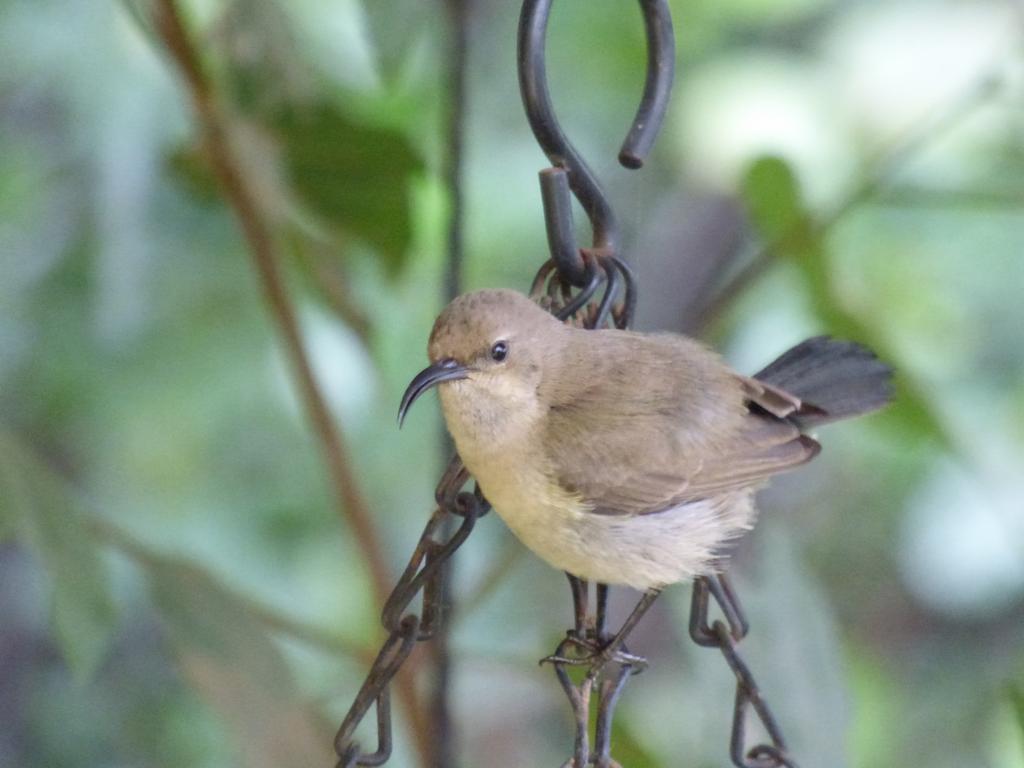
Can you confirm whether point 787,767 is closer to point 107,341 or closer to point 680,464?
point 680,464

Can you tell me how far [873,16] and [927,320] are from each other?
2.76ft

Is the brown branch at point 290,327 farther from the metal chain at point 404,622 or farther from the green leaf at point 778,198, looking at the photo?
the green leaf at point 778,198

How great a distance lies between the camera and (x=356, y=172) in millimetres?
2219

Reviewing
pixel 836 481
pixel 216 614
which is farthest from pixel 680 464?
pixel 836 481

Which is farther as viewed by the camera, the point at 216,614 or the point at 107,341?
the point at 107,341

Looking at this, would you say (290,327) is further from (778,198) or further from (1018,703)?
(1018,703)

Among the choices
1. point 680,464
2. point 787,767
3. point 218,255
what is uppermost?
point 218,255

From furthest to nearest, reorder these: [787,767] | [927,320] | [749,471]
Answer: [927,320] → [749,471] → [787,767]

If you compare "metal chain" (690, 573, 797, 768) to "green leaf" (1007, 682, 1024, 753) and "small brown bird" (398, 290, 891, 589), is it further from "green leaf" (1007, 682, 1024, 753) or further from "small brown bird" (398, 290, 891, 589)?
"green leaf" (1007, 682, 1024, 753)

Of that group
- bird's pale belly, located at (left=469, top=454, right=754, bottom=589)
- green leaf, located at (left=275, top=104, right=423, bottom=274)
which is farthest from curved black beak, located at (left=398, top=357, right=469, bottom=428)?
green leaf, located at (left=275, top=104, right=423, bottom=274)

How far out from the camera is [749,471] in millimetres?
1805

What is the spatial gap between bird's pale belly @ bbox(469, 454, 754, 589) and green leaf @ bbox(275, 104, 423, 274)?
0.66 m

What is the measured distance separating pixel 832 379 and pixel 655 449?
0.32 metres

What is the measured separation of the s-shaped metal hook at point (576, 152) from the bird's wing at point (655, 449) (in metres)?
0.15
